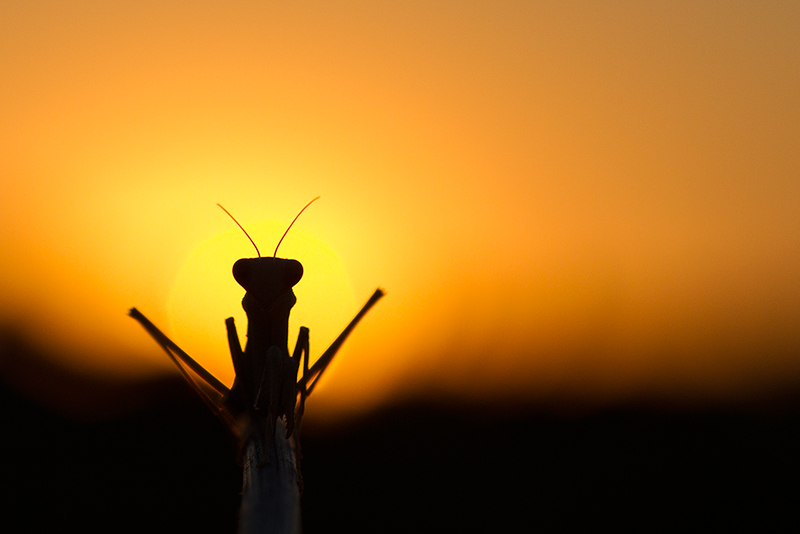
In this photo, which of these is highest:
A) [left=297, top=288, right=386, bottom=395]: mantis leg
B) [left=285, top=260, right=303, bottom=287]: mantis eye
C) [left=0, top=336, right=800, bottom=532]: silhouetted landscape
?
[left=0, top=336, right=800, bottom=532]: silhouetted landscape

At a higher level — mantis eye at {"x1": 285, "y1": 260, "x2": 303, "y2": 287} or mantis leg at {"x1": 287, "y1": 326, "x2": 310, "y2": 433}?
mantis eye at {"x1": 285, "y1": 260, "x2": 303, "y2": 287}

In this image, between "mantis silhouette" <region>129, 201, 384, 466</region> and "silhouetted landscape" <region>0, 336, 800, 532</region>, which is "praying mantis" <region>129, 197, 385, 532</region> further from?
"silhouetted landscape" <region>0, 336, 800, 532</region>

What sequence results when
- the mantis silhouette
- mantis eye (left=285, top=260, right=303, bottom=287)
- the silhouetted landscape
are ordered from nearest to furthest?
the mantis silhouette, mantis eye (left=285, top=260, right=303, bottom=287), the silhouetted landscape

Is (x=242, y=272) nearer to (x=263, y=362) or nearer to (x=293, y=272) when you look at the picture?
(x=293, y=272)

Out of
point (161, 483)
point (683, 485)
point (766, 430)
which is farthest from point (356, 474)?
point (766, 430)

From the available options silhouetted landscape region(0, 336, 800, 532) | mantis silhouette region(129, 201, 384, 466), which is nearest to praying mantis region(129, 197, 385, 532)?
mantis silhouette region(129, 201, 384, 466)

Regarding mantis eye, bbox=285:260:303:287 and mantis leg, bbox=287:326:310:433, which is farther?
mantis eye, bbox=285:260:303:287

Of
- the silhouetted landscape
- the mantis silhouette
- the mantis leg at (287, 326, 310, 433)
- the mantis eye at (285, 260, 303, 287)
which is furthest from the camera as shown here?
the silhouetted landscape

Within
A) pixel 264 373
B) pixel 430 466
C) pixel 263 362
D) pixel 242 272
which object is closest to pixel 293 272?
pixel 242 272

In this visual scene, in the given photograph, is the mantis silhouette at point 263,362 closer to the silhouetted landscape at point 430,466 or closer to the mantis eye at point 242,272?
the mantis eye at point 242,272
